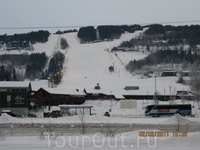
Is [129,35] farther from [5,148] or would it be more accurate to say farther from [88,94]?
[5,148]

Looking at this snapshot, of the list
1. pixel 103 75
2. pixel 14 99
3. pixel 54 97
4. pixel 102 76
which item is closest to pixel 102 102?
pixel 54 97

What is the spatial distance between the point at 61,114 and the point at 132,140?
2119 centimetres

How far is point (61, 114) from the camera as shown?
112 feet

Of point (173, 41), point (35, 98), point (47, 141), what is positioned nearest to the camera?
point (47, 141)

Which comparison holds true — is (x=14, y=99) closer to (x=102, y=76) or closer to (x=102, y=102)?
(x=102, y=102)

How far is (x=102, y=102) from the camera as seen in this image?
49.7 metres

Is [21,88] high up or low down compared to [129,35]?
down

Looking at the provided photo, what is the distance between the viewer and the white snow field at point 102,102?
1309 centimetres

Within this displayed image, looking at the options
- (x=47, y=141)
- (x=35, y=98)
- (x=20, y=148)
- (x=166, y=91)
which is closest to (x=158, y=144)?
(x=47, y=141)

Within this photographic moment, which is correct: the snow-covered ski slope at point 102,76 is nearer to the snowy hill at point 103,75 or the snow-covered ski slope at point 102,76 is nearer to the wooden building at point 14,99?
the snowy hill at point 103,75

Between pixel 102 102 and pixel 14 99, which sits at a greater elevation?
pixel 14 99

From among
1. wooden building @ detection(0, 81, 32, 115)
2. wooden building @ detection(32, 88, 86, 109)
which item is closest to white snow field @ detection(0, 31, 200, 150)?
wooden building @ detection(32, 88, 86, 109)

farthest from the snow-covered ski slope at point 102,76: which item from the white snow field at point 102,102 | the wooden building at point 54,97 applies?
the wooden building at point 54,97

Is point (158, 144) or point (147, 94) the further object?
point (147, 94)
